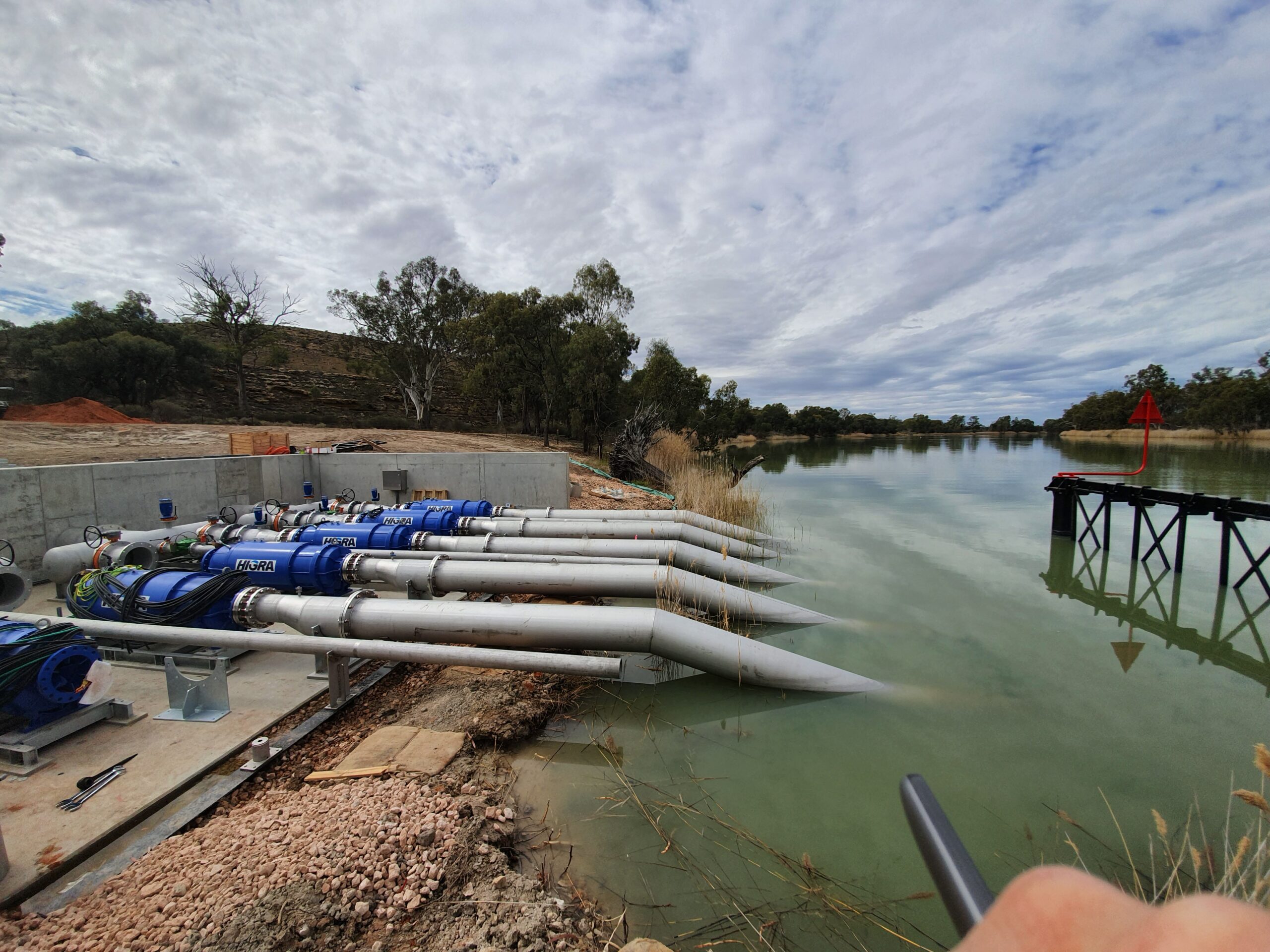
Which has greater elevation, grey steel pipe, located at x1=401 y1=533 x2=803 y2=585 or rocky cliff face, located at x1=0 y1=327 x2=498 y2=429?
rocky cliff face, located at x1=0 y1=327 x2=498 y2=429

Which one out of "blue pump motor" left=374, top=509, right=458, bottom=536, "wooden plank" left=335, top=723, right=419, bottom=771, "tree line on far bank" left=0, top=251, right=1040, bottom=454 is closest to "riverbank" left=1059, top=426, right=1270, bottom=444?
"tree line on far bank" left=0, top=251, right=1040, bottom=454

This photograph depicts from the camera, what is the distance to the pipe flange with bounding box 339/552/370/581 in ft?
17.9

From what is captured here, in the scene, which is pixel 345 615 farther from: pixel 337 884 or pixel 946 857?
pixel 946 857

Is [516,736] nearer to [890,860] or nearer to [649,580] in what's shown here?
[649,580]

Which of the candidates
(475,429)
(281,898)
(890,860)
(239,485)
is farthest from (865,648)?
(475,429)

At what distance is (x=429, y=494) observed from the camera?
10.8 meters

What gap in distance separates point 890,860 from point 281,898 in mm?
3230

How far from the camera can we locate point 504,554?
6.36 metres

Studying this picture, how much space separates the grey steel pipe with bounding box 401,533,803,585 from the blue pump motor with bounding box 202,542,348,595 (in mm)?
567

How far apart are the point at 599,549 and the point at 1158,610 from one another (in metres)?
8.39

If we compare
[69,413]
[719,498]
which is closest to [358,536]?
[719,498]

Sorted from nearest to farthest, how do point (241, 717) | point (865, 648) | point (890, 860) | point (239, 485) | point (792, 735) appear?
point (890, 860), point (241, 717), point (792, 735), point (865, 648), point (239, 485)

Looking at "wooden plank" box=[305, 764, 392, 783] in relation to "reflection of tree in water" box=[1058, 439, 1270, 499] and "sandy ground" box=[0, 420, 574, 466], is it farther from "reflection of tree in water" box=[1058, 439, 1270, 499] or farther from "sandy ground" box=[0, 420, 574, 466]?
"reflection of tree in water" box=[1058, 439, 1270, 499]

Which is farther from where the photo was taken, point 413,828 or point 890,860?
point 890,860
